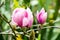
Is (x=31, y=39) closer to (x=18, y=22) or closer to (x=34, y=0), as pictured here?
(x=18, y=22)

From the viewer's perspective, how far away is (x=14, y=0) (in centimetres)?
92

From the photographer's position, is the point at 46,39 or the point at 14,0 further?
the point at 46,39

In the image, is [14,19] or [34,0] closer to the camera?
[14,19]

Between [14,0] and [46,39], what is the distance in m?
0.28

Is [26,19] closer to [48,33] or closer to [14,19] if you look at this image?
[14,19]

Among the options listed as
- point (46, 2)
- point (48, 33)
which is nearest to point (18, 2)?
point (48, 33)

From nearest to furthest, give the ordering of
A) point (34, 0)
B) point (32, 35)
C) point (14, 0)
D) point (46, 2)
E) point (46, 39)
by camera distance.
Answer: point (32, 35) → point (14, 0) → point (46, 39) → point (46, 2) → point (34, 0)

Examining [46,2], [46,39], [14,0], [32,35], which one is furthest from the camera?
[46,2]

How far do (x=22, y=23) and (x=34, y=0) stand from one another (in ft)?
3.21

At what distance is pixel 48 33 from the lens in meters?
1.16

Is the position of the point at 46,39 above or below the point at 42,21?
below

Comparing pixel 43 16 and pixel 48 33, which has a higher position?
pixel 43 16

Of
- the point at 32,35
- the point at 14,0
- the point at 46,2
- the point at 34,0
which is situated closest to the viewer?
the point at 32,35

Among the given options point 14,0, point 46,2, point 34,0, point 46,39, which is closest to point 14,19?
point 14,0
